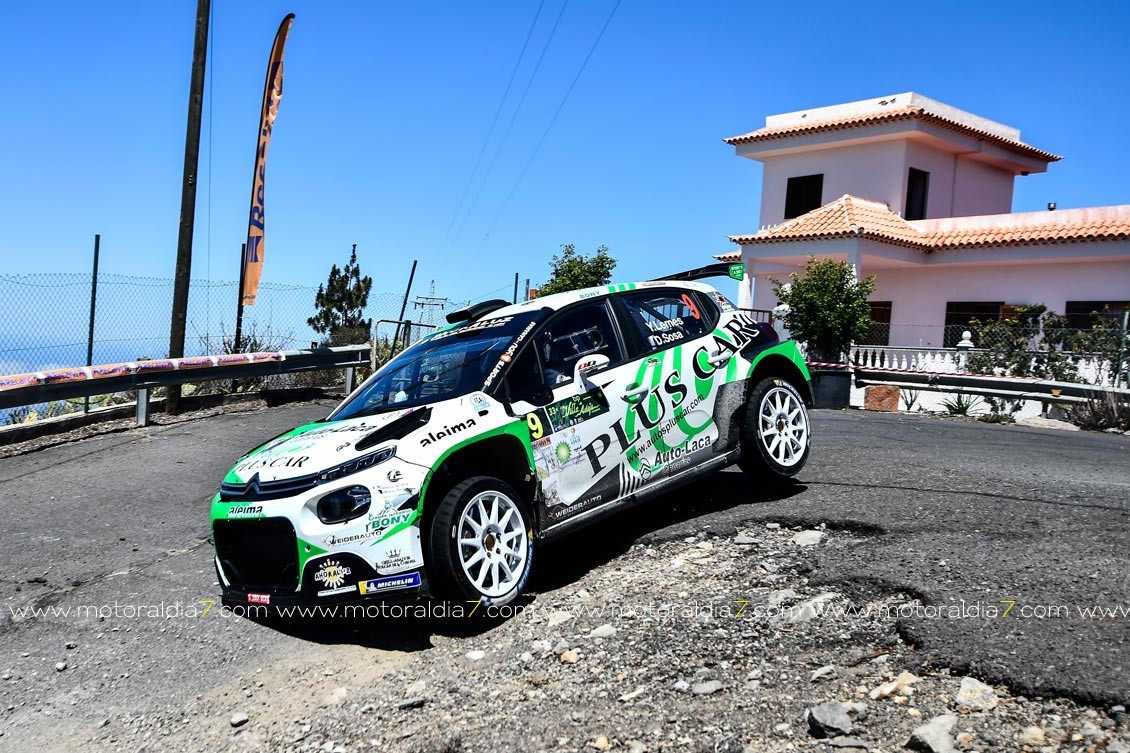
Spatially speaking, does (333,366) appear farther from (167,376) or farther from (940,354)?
(940,354)

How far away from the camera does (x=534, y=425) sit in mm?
5492

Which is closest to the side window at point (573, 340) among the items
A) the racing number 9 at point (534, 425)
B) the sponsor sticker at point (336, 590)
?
the racing number 9 at point (534, 425)

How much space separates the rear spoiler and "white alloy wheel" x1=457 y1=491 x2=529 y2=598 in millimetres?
2778

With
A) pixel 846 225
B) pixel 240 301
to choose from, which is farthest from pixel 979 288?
pixel 240 301

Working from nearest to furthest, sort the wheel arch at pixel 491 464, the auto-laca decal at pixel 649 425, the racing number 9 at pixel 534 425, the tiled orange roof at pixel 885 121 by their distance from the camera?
the wheel arch at pixel 491 464, the racing number 9 at pixel 534 425, the auto-laca decal at pixel 649 425, the tiled orange roof at pixel 885 121

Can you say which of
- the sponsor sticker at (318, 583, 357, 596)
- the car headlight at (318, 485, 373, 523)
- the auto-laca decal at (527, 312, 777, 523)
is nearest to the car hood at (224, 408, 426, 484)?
the car headlight at (318, 485, 373, 523)

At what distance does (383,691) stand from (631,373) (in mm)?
2644

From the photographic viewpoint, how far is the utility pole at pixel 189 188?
1352 cm

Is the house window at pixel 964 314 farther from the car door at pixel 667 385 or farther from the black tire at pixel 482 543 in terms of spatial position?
the black tire at pixel 482 543

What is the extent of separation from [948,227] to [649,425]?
21.6 metres

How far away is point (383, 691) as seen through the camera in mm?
4488

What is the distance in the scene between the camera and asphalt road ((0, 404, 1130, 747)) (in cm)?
421

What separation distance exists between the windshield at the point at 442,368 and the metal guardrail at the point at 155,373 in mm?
5839

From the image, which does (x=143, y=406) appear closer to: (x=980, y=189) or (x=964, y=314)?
(x=964, y=314)
